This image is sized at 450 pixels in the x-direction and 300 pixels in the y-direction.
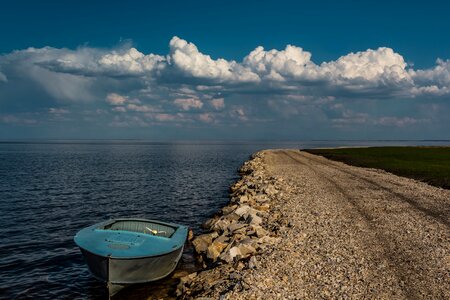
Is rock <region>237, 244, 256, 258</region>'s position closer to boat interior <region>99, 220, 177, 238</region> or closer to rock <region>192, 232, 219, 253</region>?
rock <region>192, 232, 219, 253</region>

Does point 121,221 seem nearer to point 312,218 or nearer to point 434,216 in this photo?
point 312,218

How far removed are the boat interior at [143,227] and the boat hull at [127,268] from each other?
3750mm

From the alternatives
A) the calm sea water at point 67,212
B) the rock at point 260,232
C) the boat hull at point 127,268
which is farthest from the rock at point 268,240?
the calm sea water at point 67,212

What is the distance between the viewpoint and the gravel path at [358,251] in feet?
38.6

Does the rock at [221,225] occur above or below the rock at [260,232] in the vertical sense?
below

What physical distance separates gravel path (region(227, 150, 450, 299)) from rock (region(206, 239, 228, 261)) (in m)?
3.13

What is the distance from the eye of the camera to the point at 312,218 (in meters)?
21.7

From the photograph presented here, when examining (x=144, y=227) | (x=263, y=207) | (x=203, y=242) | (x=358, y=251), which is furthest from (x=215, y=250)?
(x=263, y=207)

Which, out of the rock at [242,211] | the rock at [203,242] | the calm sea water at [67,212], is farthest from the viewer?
the rock at [242,211]

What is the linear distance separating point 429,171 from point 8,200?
49.2 m

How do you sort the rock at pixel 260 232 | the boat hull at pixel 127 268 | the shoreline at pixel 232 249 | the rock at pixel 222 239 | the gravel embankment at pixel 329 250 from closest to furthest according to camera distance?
the gravel embankment at pixel 329 250 → the shoreline at pixel 232 249 → the boat hull at pixel 127 268 → the rock at pixel 260 232 → the rock at pixel 222 239

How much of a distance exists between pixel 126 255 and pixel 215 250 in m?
4.72

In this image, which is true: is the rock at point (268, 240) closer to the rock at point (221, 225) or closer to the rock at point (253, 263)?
the rock at point (253, 263)

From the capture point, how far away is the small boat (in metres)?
14.9
